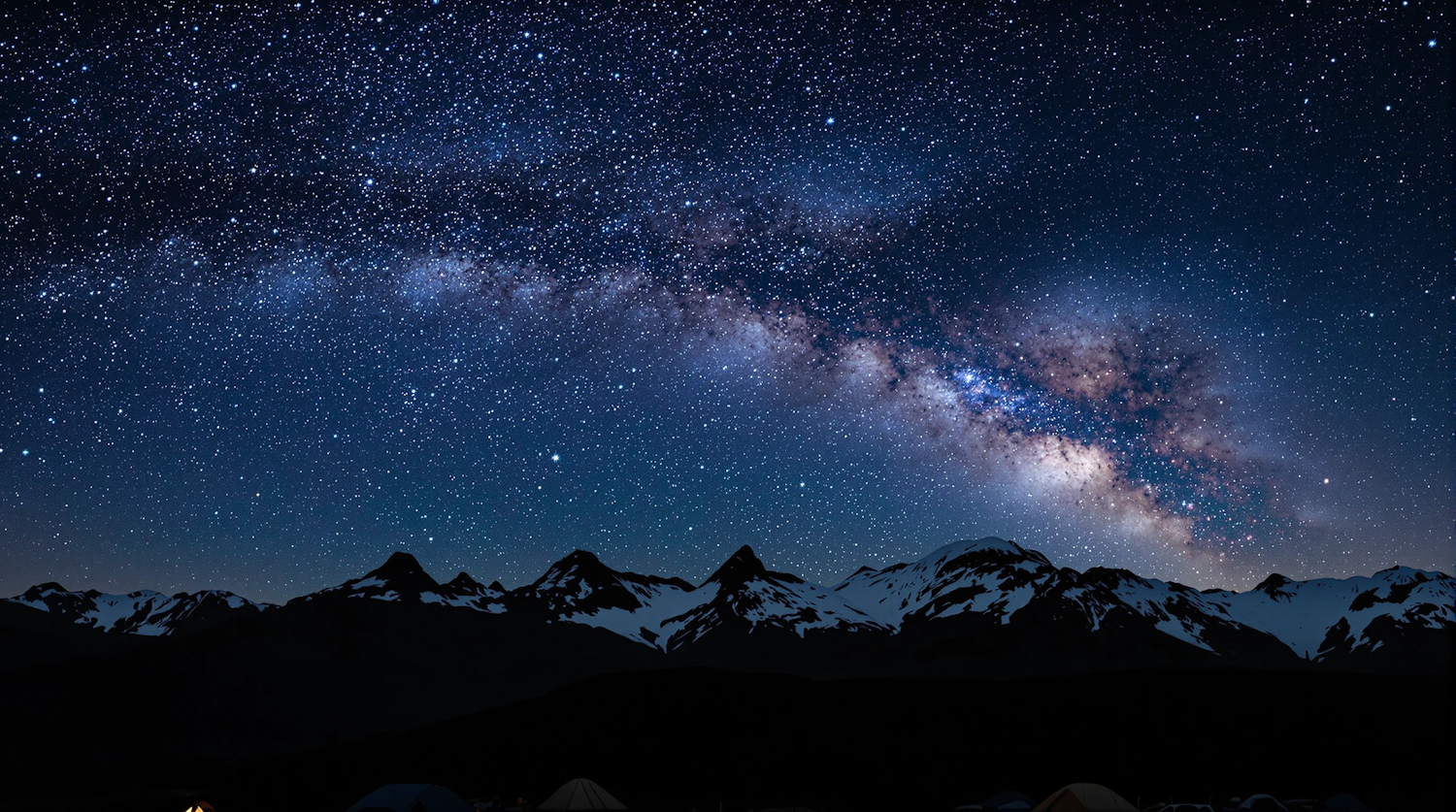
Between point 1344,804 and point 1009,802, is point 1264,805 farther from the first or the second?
point 1009,802

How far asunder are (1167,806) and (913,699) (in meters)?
137

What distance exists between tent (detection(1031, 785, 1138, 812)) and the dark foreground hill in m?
59.5

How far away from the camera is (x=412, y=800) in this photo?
5228 centimetres

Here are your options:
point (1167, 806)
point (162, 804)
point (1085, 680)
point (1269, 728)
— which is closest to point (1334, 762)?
point (1269, 728)

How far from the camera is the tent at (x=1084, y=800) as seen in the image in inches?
1608

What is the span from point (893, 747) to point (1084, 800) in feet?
371

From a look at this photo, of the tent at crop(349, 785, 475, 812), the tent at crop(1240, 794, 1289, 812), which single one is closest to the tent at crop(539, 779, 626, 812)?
the tent at crop(349, 785, 475, 812)

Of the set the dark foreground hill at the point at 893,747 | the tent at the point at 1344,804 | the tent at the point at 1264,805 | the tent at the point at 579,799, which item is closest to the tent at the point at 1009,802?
the tent at the point at 1264,805

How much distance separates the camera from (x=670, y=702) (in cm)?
18312

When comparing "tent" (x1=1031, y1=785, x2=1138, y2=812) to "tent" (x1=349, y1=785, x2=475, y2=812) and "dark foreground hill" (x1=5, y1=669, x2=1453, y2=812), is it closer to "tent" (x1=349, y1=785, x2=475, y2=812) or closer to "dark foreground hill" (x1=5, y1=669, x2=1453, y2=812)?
"tent" (x1=349, y1=785, x2=475, y2=812)

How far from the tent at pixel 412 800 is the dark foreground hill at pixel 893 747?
172ft

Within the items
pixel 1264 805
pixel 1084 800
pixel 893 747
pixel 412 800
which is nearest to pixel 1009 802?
pixel 1264 805

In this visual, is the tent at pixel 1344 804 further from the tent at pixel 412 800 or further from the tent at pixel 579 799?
the tent at pixel 412 800

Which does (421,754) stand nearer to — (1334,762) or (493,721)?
(493,721)
